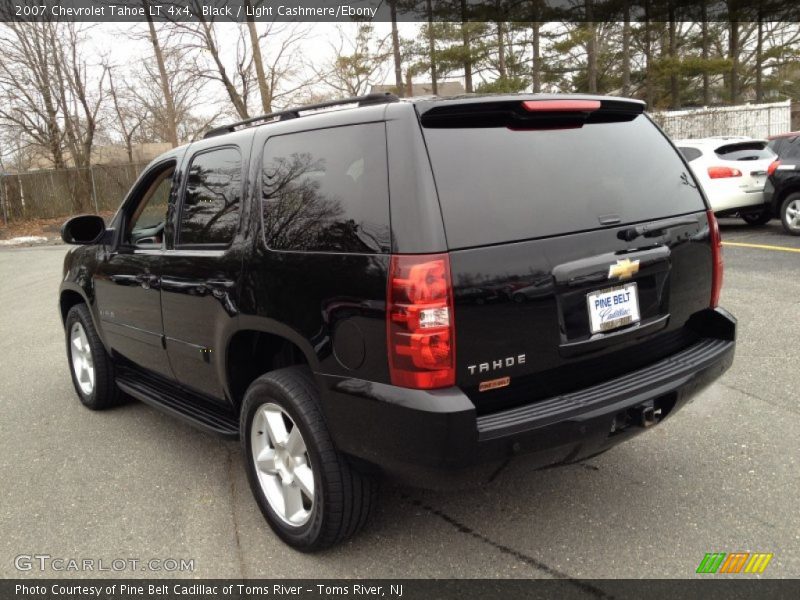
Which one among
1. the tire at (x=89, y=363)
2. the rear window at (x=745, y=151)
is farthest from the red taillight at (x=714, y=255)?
the rear window at (x=745, y=151)

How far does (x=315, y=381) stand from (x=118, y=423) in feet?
8.41

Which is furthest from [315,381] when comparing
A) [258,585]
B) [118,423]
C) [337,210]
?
[118,423]

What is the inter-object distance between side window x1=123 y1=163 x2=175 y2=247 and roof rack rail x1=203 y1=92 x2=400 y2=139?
0.46m

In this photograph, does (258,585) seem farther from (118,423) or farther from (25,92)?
(25,92)

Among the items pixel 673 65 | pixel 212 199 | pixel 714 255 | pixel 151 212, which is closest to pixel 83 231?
pixel 151 212

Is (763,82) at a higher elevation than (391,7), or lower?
lower

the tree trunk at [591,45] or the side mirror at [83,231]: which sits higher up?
the tree trunk at [591,45]

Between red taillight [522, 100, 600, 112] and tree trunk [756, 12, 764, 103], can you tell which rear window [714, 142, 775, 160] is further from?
tree trunk [756, 12, 764, 103]

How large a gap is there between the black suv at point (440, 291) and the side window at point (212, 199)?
2 centimetres

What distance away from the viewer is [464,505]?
10.5 ft

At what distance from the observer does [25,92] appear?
83.8ft

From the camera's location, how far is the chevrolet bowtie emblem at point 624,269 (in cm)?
257

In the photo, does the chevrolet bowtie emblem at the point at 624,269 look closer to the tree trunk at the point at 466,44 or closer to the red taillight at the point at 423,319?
the red taillight at the point at 423,319

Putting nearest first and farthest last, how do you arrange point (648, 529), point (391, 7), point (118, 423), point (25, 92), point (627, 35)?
point (648, 529) → point (118, 423) → point (25, 92) → point (391, 7) → point (627, 35)
